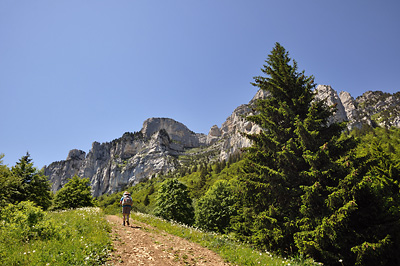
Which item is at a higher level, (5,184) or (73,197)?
(5,184)

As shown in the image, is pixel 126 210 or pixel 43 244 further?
pixel 126 210

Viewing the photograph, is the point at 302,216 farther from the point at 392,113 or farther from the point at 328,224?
the point at 392,113

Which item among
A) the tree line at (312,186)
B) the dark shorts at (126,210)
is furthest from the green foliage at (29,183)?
the tree line at (312,186)

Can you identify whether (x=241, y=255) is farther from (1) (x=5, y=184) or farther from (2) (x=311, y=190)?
(1) (x=5, y=184)

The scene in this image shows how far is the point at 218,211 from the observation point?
29.8m

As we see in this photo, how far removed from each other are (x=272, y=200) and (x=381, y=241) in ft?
15.2

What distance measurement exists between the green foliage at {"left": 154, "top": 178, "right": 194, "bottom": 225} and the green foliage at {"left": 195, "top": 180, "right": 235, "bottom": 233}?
3.06m

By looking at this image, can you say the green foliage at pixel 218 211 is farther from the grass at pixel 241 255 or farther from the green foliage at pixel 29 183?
the green foliage at pixel 29 183

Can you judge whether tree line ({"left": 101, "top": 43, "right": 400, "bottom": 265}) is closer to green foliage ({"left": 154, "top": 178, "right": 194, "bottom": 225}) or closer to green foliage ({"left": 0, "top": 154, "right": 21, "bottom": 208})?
green foliage ({"left": 0, "top": 154, "right": 21, "bottom": 208})

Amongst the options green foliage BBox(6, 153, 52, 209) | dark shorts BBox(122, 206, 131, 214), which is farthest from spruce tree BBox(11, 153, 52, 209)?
dark shorts BBox(122, 206, 131, 214)

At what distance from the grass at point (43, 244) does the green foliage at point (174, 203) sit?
25632 millimetres

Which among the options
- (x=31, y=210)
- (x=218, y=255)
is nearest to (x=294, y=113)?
(x=218, y=255)

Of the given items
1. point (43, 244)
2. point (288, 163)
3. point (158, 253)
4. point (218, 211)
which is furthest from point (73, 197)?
point (288, 163)

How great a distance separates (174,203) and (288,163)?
84.4ft
